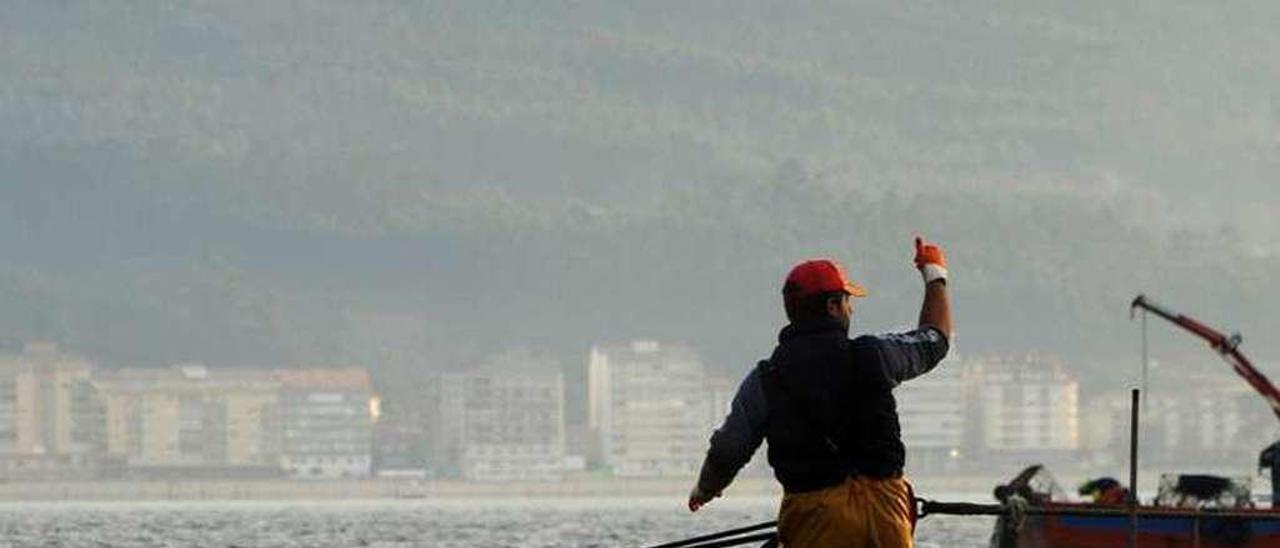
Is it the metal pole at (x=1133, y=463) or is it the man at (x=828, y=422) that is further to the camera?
the metal pole at (x=1133, y=463)

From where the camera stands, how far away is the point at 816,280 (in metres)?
17.3

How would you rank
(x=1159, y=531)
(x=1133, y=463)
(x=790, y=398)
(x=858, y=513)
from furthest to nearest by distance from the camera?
(x=1159, y=531)
(x=1133, y=463)
(x=790, y=398)
(x=858, y=513)

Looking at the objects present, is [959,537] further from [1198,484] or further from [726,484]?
[726,484]

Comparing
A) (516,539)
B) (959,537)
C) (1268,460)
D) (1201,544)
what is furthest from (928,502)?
(516,539)

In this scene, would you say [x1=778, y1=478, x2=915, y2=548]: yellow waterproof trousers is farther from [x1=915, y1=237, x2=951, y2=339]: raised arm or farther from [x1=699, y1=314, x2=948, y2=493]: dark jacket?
[x1=915, y1=237, x2=951, y2=339]: raised arm

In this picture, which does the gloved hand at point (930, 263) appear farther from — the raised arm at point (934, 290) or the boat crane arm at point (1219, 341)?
the boat crane arm at point (1219, 341)

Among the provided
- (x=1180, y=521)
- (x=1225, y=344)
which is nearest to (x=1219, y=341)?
(x=1225, y=344)

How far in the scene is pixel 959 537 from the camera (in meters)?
116

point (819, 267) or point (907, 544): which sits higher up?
point (819, 267)

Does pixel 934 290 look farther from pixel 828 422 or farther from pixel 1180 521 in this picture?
pixel 1180 521

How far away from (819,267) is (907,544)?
1.28m

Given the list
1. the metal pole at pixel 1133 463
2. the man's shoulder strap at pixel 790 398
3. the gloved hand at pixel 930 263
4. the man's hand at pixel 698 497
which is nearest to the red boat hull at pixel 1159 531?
the metal pole at pixel 1133 463

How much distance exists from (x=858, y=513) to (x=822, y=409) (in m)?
0.49

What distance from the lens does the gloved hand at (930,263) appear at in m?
17.8
